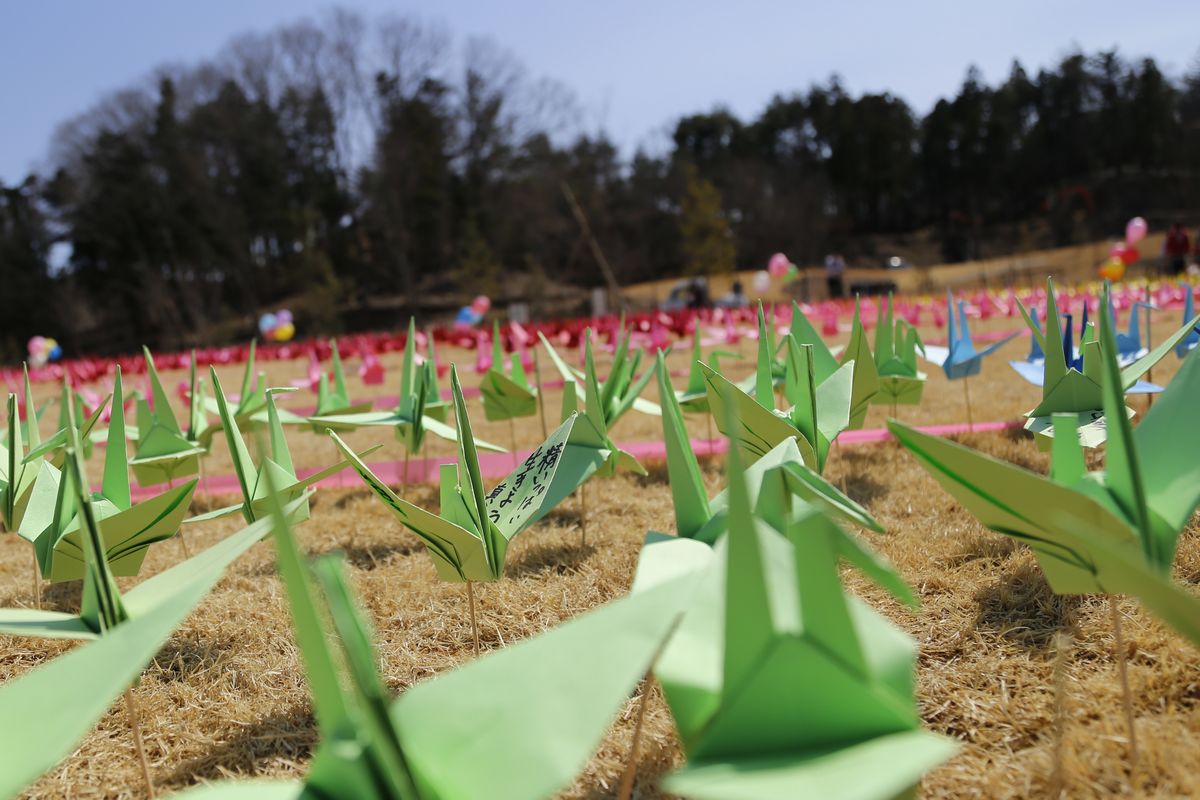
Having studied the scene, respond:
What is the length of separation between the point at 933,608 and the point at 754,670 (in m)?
1.04

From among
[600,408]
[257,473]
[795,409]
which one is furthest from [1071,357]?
[257,473]

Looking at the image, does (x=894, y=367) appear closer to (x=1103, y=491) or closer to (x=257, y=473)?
(x=1103, y=491)

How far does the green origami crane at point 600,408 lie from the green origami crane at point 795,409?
231 mm

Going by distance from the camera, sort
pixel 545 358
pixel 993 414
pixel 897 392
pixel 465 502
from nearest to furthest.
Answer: pixel 465 502
pixel 897 392
pixel 993 414
pixel 545 358

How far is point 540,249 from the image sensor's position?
27.2m

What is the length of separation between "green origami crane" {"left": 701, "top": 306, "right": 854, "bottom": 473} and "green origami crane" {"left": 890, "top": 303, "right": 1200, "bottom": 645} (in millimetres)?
469

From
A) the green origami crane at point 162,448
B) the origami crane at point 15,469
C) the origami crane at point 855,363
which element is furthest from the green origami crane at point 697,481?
the green origami crane at point 162,448

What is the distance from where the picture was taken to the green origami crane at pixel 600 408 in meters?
1.72

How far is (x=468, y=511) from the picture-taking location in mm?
1342

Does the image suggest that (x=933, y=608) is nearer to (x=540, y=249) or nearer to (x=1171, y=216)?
(x=540, y=249)

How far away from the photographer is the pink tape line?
127 inches

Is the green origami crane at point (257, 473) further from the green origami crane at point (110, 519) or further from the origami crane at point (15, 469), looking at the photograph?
the origami crane at point (15, 469)

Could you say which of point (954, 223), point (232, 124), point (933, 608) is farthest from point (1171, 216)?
point (933, 608)

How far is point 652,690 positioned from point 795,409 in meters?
0.55
